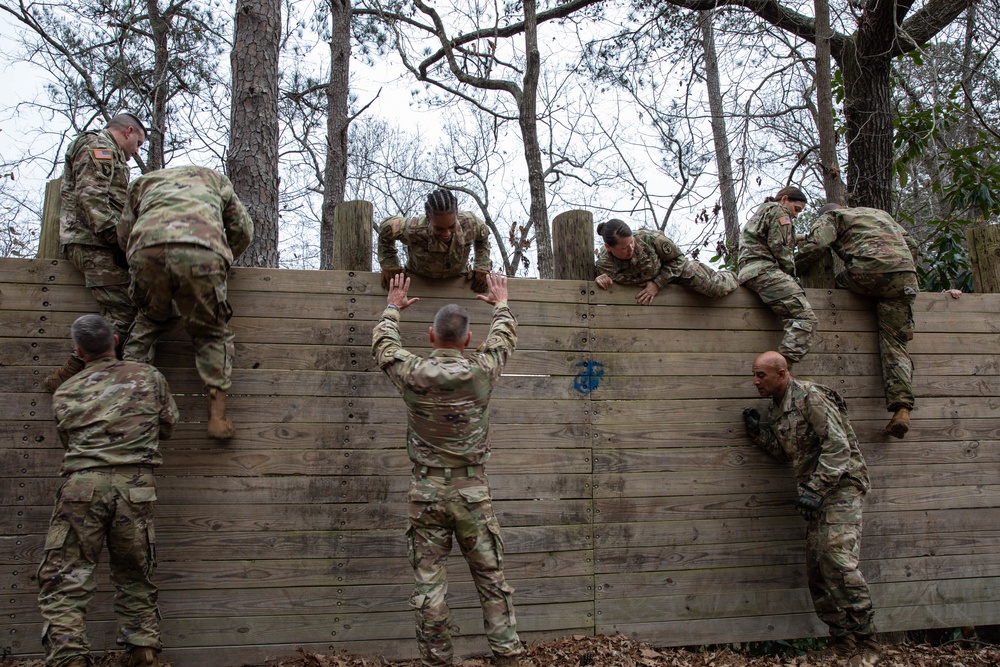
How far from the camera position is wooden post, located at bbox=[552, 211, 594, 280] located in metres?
5.92

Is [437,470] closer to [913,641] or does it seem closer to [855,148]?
[913,641]

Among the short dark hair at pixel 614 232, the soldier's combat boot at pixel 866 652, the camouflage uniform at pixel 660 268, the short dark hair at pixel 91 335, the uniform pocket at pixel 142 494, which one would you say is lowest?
the soldier's combat boot at pixel 866 652

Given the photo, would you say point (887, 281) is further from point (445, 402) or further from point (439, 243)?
point (445, 402)

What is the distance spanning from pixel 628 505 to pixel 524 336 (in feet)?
4.91

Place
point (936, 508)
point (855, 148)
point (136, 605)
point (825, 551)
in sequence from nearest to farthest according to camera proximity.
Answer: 1. point (136, 605)
2. point (825, 551)
3. point (936, 508)
4. point (855, 148)

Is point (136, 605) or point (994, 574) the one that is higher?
point (136, 605)

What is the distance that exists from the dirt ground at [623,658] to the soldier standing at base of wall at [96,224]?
225 centimetres

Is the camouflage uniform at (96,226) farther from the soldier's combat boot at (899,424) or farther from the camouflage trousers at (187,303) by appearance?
the soldier's combat boot at (899,424)

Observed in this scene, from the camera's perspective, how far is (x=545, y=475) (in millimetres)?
5367

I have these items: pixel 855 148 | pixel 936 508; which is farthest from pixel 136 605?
pixel 855 148

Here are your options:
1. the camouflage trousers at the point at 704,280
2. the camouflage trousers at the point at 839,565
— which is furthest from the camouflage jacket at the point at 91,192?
the camouflage trousers at the point at 839,565

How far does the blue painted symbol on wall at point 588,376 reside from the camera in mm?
5578

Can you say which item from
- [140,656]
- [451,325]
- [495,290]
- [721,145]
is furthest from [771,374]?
[721,145]

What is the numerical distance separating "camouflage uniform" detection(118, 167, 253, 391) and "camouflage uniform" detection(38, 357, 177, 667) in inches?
14.8
